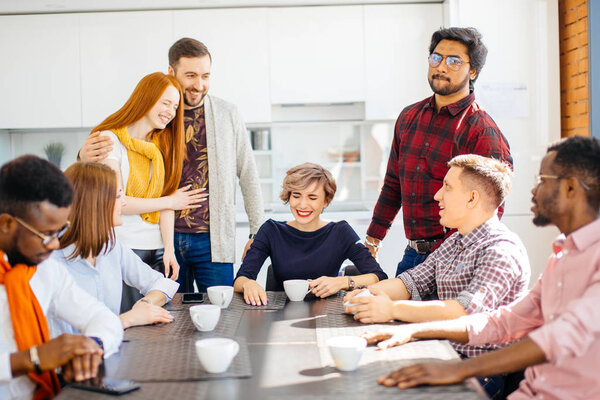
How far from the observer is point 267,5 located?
4145mm

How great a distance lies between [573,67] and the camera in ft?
12.4

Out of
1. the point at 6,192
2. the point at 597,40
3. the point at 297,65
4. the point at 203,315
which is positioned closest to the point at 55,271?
the point at 6,192

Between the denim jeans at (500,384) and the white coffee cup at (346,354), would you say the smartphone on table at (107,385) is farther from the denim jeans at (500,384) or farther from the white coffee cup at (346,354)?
the denim jeans at (500,384)

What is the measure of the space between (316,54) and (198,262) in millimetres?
Result: 2114

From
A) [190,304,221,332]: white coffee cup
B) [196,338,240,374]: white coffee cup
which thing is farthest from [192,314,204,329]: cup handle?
[196,338,240,374]: white coffee cup

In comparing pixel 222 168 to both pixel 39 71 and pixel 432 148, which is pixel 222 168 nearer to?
pixel 432 148

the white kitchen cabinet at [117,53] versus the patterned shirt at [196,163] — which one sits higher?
the white kitchen cabinet at [117,53]

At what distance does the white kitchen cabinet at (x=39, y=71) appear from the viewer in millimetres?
4207

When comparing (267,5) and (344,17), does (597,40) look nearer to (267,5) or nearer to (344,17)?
(344,17)

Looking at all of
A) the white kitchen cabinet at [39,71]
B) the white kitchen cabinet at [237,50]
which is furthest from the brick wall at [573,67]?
the white kitchen cabinet at [39,71]

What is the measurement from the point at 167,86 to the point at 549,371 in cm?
165

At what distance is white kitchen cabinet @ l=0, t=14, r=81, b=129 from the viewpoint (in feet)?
13.8

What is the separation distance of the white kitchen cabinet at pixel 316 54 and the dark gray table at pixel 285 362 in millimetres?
2702

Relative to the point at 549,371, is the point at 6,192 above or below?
above
